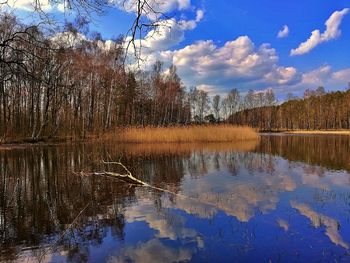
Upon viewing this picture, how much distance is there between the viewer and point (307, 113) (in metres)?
94.1

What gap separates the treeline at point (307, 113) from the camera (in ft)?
293

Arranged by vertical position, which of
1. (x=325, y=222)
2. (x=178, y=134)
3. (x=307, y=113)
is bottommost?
(x=325, y=222)

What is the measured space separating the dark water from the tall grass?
56.3ft

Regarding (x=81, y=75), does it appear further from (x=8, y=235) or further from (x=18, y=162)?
(x=8, y=235)

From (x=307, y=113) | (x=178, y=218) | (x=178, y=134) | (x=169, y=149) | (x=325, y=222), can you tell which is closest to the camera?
(x=325, y=222)

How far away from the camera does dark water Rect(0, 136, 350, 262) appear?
5.37 meters

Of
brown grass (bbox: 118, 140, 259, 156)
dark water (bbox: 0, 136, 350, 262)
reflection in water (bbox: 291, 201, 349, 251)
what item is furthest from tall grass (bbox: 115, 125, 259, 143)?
reflection in water (bbox: 291, 201, 349, 251)

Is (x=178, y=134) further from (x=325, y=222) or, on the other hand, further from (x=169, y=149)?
(x=325, y=222)

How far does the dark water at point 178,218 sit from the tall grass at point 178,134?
17167 millimetres

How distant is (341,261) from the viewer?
5.00m

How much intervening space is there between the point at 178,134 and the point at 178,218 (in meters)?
A: 23.8

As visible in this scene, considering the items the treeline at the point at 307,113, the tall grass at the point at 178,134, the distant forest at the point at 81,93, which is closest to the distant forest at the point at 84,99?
the distant forest at the point at 81,93

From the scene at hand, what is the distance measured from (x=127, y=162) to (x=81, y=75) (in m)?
22.4

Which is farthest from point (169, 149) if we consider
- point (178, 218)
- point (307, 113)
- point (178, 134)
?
point (307, 113)
